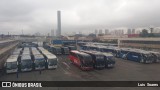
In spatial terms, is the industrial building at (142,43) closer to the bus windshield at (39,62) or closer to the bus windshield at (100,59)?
the bus windshield at (100,59)

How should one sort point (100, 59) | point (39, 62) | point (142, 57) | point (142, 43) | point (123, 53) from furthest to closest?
point (142, 43)
point (123, 53)
point (142, 57)
point (100, 59)
point (39, 62)

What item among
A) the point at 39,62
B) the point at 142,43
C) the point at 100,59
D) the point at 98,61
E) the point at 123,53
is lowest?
the point at 123,53

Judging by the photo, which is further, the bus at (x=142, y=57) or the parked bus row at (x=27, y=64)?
the bus at (x=142, y=57)

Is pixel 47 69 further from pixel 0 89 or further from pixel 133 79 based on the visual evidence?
pixel 133 79

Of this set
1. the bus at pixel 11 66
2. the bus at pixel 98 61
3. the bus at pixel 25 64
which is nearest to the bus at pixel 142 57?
the bus at pixel 98 61

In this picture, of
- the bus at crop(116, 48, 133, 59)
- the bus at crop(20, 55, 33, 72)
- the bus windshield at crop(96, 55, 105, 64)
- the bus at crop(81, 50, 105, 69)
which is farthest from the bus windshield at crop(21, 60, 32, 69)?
the bus at crop(116, 48, 133, 59)

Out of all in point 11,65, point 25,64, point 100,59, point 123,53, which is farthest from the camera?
point 123,53

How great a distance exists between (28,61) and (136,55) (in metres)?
29.9

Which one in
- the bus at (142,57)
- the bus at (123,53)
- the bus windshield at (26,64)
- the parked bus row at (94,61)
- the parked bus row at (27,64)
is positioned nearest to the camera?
the parked bus row at (27,64)

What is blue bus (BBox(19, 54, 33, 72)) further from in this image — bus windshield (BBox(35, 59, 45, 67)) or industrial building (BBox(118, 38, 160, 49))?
industrial building (BBox(118, 38, 160, 49))

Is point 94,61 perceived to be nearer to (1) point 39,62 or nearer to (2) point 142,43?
(1) point 39,62

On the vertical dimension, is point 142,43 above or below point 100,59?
above

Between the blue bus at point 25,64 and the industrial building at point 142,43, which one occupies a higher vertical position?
the industrial building at point 142,43

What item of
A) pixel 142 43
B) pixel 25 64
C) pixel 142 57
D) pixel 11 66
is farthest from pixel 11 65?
pixel 142 43
